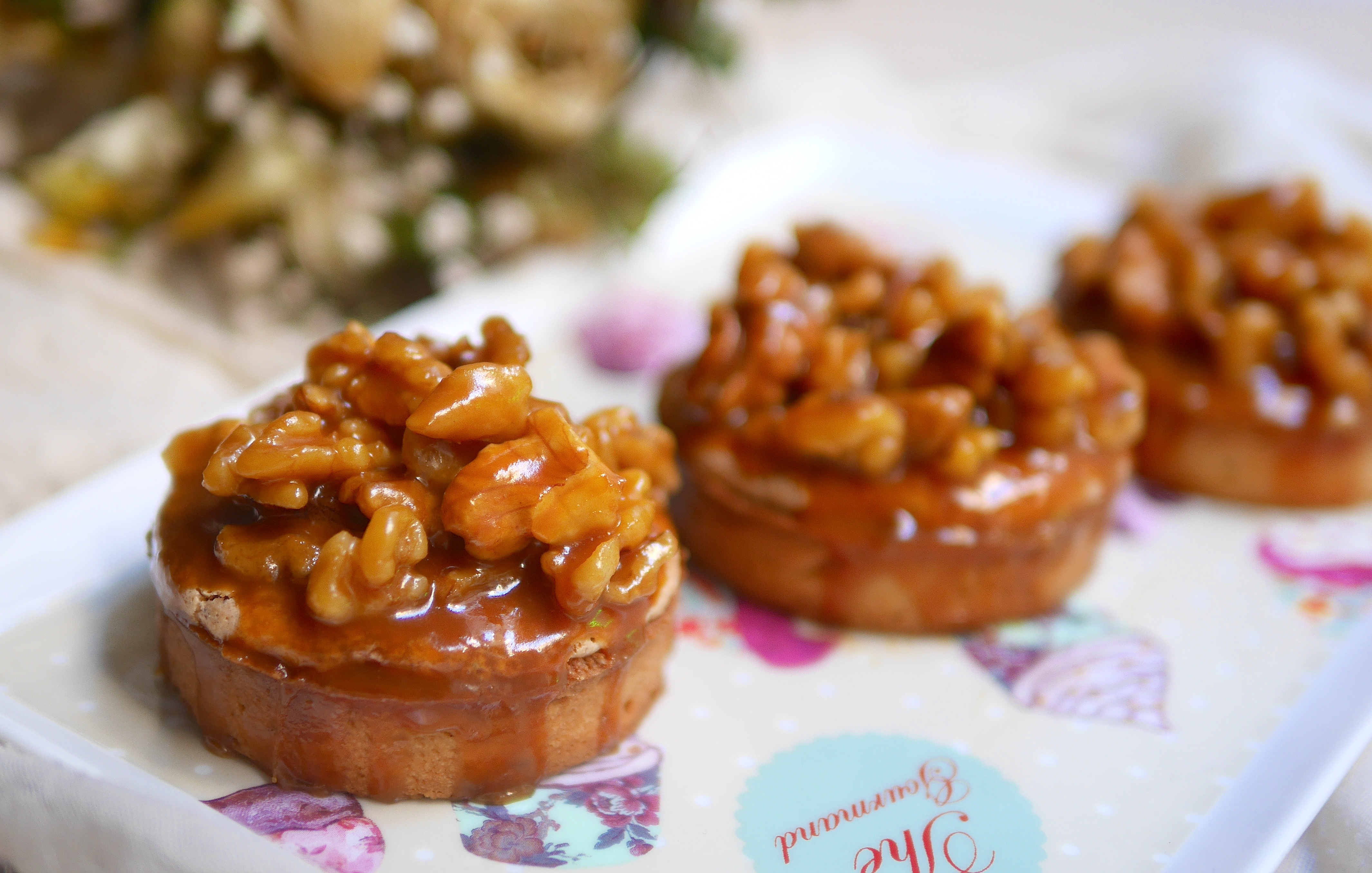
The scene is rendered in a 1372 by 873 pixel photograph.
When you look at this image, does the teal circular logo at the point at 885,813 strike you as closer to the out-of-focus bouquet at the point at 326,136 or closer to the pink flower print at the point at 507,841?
the pink flower print at the point at 507,841

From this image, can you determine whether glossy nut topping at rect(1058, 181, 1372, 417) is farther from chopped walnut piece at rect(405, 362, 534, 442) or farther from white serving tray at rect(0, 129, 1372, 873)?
chopped walnut piece at rect(405, 362, 534, 442)

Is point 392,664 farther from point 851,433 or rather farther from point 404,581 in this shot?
point 851,433

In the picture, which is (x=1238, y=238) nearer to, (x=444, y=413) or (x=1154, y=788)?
(x=1154, y=788)

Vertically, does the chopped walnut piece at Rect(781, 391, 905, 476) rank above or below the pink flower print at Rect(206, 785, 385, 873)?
above

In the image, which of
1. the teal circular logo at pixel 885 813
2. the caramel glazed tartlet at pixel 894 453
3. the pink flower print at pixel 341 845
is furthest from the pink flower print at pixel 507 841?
the caramel glazed tartlet at pixel 894 453

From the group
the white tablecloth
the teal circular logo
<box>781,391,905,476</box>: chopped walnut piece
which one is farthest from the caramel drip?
the white tablecloth

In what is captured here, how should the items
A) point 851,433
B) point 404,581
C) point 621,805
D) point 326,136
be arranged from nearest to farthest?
point 404,581, point 621,805, point 851,433, point 326,136

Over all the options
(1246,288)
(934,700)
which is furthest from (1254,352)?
(934,700)
